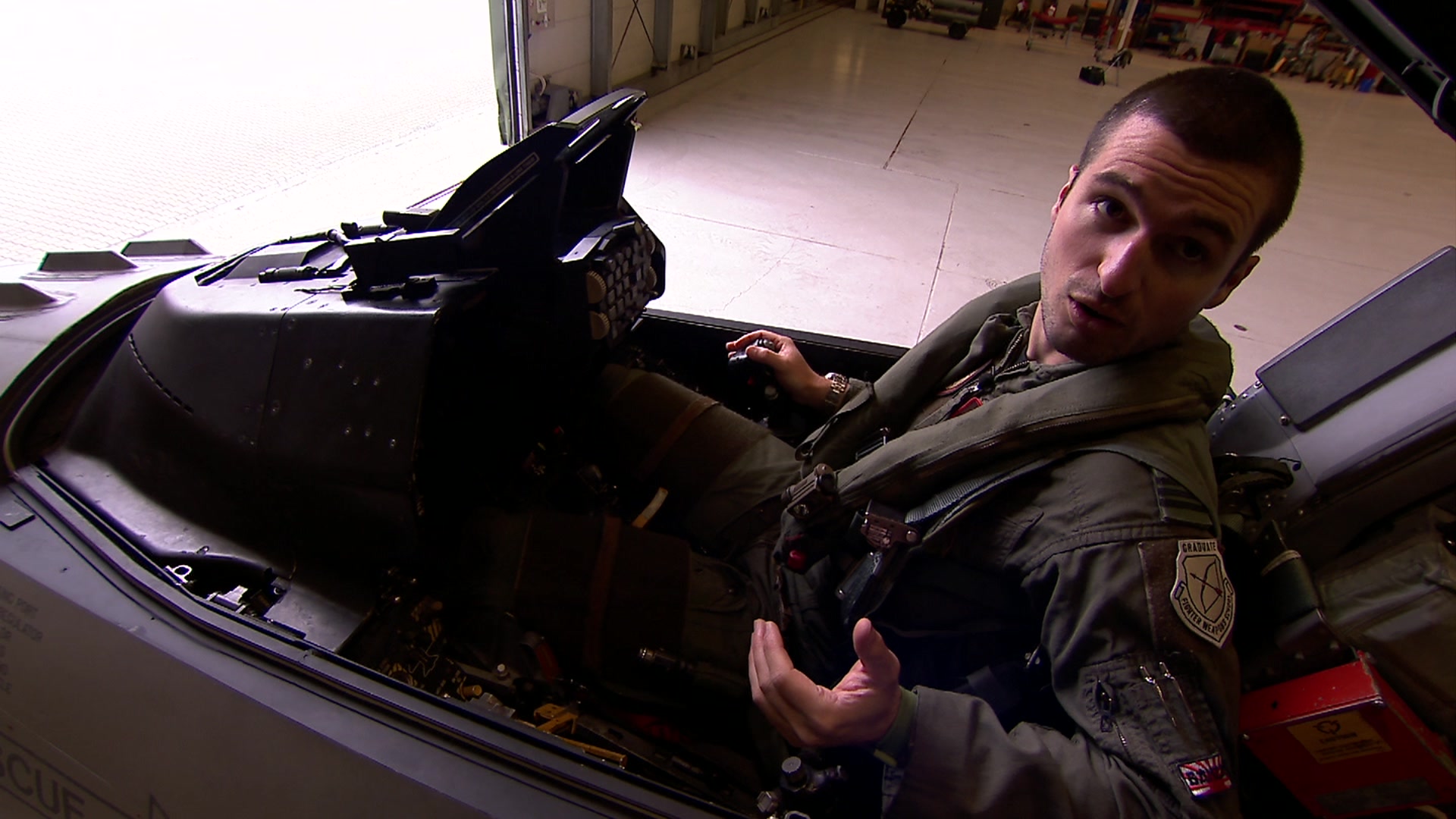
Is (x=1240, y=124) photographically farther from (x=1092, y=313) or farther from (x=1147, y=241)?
(x=1092, y=313)

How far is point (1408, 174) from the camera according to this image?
21.0 ft

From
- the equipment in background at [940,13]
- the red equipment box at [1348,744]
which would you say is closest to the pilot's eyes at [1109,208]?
the red equipment box at [1348,744]

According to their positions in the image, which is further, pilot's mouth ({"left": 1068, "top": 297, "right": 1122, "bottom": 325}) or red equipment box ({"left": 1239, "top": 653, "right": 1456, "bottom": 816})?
pilot's mouth ({"left": 1068, "top": 297, "right": 1122, "bottom": 325})

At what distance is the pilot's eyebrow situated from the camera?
0.95 metres

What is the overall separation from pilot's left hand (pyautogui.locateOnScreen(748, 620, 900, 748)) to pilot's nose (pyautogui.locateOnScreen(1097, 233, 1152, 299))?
1.76ft

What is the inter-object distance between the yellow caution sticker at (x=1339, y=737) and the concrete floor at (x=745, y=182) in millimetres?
2345

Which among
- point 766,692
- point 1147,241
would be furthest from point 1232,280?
point 766,692

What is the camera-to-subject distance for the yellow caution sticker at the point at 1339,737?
0.89 m

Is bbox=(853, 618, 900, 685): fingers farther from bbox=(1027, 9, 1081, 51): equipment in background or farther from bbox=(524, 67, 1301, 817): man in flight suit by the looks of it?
bbox=(1027, 9, 1081, 51): equipment in background

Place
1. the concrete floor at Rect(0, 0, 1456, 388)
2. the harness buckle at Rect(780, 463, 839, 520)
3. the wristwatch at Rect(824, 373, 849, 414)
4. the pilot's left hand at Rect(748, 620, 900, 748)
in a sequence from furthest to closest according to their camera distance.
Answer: the concrete floor at Rect(0, 0, 1456, 388)
the wristwatch at Rect(824, 373, 849, 414)
the harness buckle at Rect(780, 463, 839, 520)
the pilot's left hand at Rect(748, 620, 900, 748)

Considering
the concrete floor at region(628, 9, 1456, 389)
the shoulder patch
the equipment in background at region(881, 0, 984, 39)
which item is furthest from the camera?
the equipment in background at region(881, 0, 984, 39)

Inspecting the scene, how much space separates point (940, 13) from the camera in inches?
431

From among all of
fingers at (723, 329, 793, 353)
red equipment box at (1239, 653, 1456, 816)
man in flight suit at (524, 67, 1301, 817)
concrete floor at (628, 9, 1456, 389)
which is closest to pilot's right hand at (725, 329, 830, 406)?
fingers at (723, 329, 793, 353)

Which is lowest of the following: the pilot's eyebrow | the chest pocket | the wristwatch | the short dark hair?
the wristwatch
